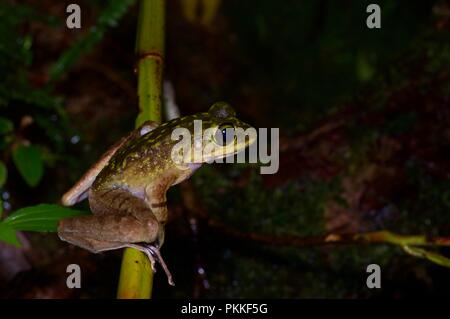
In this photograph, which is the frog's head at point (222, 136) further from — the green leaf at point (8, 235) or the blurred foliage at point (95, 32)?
the blurred foliage at point (95, 32)

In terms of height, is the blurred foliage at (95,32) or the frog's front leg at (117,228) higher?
the blurred foliage at (95,32)

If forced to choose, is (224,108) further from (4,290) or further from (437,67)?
(437,67)

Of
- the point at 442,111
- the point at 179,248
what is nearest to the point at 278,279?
the point at 179,248

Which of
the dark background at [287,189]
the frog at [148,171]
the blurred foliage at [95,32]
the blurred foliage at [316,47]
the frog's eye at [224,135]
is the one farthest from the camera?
the blurred foliage at [316,47]

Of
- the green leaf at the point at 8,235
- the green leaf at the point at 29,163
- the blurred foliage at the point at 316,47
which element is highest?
the blurred foliage at the point at 316,47

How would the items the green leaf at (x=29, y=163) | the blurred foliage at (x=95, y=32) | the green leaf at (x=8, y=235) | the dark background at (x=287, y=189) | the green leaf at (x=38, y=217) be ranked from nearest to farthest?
the green leaf at (x=8, y=235) → the green leaf at (x=38, y=217) → the green leaf at (x=29, y=163) → the dark background at (x=287, y=189) → the blurred foliage at (x=95, y=32)

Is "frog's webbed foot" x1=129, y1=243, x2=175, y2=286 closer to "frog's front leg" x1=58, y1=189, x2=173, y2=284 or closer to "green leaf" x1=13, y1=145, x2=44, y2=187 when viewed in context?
"frog's front leg" x1=58, y1=189, x2=173, y2=284

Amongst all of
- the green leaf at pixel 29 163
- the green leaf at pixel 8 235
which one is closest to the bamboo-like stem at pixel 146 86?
the green leaf at pixel 8 235
